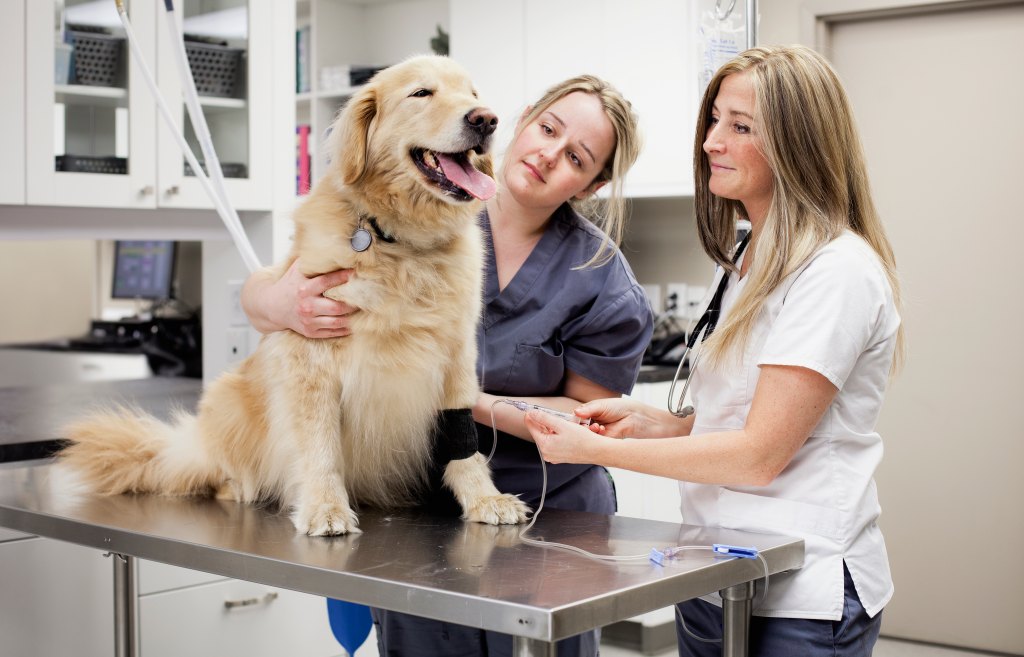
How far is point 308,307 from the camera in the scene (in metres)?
1.51

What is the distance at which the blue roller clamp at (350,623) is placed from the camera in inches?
80.7

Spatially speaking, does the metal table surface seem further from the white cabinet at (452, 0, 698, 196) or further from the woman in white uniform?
the white cabinet at (452, 0, 698, 196)

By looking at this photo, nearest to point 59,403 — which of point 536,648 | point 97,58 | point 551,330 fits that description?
point 97,58

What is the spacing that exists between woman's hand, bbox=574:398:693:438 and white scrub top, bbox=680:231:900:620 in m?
0.19

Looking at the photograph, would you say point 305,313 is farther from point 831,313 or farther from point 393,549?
point 831,313

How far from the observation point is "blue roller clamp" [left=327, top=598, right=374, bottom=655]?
2.05m

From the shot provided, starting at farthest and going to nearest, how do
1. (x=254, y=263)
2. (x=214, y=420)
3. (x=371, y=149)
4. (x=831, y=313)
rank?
(x=254, y=263) → (x=214, y=420) → (x=371, y=149) → (x=831, y=313)

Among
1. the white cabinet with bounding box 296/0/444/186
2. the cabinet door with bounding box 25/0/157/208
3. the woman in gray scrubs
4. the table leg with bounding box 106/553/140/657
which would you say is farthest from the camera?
the white cabinet with bounding box 296/0/444/186

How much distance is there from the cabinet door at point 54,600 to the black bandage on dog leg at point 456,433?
3.28 feet

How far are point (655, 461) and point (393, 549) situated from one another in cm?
37

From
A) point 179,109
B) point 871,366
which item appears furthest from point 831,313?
point 179,109

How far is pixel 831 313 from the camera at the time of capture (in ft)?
4.33

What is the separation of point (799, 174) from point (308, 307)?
72cm

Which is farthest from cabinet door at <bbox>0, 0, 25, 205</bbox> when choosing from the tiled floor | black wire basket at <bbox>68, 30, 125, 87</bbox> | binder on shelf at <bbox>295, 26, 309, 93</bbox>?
binder on shelf at <bbox>295, 26, 309, 93</bbox>
